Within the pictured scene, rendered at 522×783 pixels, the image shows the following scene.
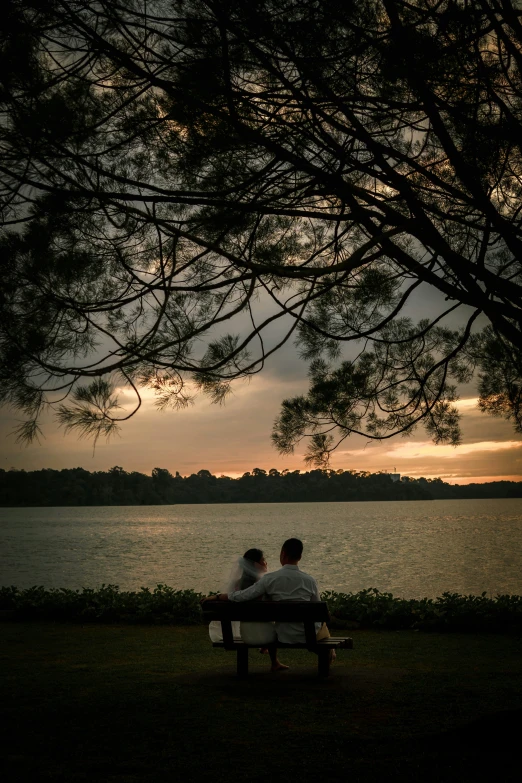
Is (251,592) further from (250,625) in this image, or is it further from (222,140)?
(222,140)

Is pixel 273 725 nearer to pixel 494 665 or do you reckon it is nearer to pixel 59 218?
pixel 494 665

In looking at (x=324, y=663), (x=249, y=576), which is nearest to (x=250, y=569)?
(x=249, y=576)

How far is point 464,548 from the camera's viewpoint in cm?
4262

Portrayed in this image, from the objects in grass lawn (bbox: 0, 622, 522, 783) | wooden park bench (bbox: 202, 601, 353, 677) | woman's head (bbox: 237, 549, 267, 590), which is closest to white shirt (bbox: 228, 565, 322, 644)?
wooden park bench (bbox: 202, 601, 353, 677)

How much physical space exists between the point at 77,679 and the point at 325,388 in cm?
307

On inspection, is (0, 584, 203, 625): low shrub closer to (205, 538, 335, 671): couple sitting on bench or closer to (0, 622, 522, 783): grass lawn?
(0, 622, 522, 783): grass lawn

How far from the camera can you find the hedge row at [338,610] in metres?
7.91

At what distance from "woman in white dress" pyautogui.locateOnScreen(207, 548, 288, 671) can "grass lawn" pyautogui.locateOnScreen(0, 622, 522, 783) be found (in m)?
0.27

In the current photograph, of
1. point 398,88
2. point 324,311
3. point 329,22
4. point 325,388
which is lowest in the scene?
point 325,388

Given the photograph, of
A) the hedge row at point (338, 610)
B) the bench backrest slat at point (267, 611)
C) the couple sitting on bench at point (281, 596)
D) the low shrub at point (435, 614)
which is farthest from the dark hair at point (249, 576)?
the low shrub at point (435, 614)

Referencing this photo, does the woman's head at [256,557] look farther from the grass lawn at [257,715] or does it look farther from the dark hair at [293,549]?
the grass lawn at [257,715]

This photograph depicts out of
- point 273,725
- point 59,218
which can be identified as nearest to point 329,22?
point 59,218

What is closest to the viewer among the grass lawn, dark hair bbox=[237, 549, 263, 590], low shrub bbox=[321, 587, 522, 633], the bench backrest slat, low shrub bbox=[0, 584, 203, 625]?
the grass lawn

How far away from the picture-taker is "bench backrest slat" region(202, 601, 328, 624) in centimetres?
493
